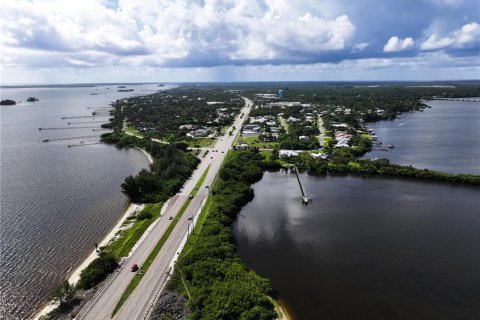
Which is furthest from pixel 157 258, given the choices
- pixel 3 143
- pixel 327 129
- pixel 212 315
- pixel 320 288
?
pixel 3 143

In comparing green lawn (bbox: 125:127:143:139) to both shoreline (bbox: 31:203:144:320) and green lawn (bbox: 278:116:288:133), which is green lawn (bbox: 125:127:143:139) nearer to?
green lawn (bbox: 278:116:288:133)

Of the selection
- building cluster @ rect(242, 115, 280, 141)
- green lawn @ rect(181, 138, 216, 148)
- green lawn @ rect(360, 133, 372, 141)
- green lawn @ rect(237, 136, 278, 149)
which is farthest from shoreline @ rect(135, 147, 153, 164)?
green lawn @ rect(360, 133, 372, 141)

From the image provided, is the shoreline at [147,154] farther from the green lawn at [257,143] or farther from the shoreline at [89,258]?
the shoreline at [89,258]

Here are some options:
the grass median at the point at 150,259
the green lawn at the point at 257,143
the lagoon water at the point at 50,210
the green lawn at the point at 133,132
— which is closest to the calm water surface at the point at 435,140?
the green lawn at the point at 257,143

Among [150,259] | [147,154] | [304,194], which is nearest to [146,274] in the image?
[150,259]

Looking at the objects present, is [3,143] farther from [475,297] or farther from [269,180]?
[475,297]

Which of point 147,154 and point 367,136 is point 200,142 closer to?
point 147,154

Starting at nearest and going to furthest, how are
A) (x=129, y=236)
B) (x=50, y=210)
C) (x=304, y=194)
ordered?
(x=129, y=236) < (x=50, y=210) < (x=304, y=194)
